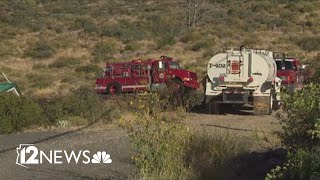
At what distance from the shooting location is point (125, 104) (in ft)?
66.7

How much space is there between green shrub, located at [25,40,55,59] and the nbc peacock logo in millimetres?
38852

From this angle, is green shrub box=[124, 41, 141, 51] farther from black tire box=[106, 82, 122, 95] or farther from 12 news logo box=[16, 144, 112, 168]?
12 news logo box=[16, 144, 112, 168]

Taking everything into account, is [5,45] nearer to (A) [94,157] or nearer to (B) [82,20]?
(B) [82,20]

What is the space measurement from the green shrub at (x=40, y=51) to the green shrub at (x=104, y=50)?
3592 mm

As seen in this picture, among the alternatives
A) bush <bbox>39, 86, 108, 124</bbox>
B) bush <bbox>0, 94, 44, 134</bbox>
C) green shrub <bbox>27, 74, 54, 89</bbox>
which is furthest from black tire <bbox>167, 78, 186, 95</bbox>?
green shrub <bbox>27, 74, 54, 89</bbox>

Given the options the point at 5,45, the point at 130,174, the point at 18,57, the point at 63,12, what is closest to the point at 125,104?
the point at 130,174

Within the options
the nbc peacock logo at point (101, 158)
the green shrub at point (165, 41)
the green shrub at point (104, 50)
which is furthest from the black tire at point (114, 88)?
the green shrub at point (165, 41)

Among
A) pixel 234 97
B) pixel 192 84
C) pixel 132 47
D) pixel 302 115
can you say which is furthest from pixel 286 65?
pixel 132 47

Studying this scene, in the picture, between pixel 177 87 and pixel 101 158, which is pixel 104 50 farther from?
pixel 101 158

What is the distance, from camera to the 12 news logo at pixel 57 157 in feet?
39.3

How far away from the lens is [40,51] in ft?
169

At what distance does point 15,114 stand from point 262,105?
8.35 m

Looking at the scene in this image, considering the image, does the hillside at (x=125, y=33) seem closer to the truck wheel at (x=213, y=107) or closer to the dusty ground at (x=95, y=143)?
the truck wheel at (x=213, y=107)

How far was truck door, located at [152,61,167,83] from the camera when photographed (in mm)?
29441
